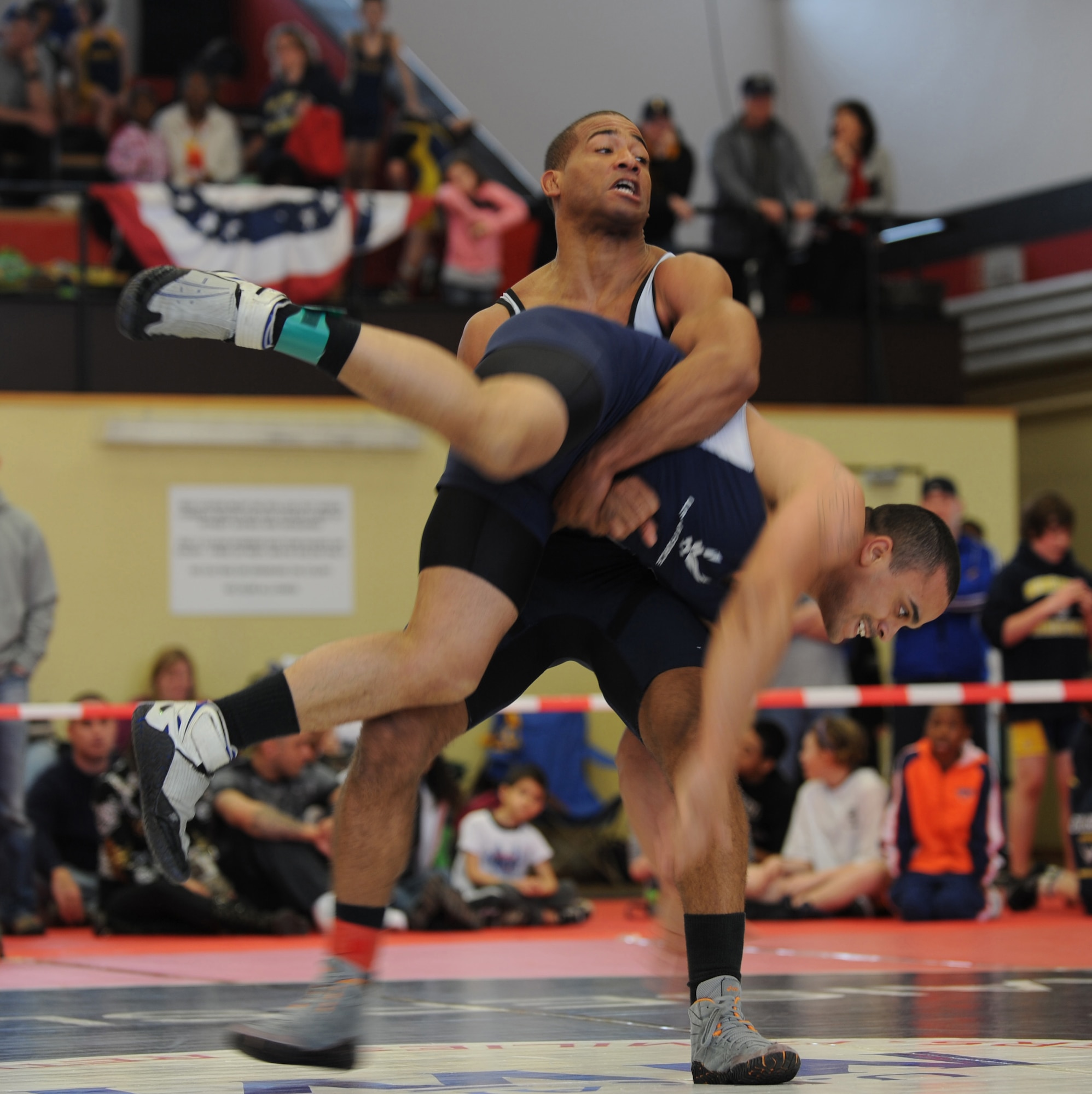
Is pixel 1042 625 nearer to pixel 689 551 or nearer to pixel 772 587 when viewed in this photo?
pixel 689 551

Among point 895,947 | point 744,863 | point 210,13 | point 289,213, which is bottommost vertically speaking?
point 895,947

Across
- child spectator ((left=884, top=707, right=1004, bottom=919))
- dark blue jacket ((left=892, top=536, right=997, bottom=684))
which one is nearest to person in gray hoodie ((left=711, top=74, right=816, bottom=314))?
dark blue jacket ((left=892, top=536, right=997, bottom=684))

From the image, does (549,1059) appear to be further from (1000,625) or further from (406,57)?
(406,57)

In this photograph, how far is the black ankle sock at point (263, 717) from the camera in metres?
2.62

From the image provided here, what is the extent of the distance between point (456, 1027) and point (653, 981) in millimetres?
521

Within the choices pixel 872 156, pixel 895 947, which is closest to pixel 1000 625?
pixel 895 947

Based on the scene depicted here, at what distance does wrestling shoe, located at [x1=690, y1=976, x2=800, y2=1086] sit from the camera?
2469mm

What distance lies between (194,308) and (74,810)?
4.73 m

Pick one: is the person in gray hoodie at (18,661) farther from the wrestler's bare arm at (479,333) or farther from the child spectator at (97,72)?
the child spectator at (97,72)

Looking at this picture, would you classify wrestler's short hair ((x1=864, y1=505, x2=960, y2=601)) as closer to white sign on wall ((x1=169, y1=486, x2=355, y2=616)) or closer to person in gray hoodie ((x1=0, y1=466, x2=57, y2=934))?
person in gray hoodie ((x1=0, y1=466, x2=57, y2=934))

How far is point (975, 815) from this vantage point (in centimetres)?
651

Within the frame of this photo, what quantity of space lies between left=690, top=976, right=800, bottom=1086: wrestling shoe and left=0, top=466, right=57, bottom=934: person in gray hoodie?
161 inches

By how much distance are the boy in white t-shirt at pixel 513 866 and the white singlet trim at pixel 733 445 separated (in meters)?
4.07

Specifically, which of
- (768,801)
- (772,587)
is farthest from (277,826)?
(772,587)
